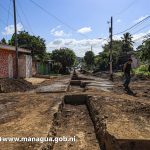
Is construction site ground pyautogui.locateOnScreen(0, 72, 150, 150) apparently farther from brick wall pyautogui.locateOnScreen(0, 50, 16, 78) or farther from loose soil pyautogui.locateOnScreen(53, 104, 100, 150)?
brick wall pyautogui.locateOnScreen(0, 50, 16, 78)

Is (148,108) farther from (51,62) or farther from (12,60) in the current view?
(51,62)

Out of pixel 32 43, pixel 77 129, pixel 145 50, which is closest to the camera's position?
pixel 77 129

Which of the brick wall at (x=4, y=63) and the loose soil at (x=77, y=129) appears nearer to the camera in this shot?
the loose soil at (x=77, y=129)

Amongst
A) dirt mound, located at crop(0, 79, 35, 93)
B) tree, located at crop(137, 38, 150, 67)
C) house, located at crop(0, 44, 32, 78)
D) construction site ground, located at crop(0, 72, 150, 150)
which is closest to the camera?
construction site ground, located at crop(0, 72, 150, 150)

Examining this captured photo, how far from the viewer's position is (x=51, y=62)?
55.4m

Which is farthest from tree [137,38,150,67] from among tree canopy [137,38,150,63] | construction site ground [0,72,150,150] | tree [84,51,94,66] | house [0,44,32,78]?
tree [84,51,94,66]

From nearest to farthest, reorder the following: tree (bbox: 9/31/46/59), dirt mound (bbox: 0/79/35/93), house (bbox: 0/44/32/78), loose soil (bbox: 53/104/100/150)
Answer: loose soil (bbox: 53/104/100/150) < dirt mound (bbox: 0/79/35/93) < house (bbox: 0/44/32/78) < tree (bbox: 9/31/46/59)

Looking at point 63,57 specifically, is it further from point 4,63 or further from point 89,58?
point 4,63

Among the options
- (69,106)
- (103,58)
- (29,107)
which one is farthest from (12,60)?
(103,58)

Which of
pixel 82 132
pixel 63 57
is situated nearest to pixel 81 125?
pixel 82 132

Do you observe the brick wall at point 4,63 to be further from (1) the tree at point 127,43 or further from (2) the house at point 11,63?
(1) the tree at point 127,43

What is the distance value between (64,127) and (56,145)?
1699 millimetres

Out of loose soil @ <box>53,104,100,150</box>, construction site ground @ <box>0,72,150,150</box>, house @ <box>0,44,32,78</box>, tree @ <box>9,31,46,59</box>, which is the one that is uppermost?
tree @ <box>9,31,46,59</box>

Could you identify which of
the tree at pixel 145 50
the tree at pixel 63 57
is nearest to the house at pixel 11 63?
the tree at pixel 145 50
